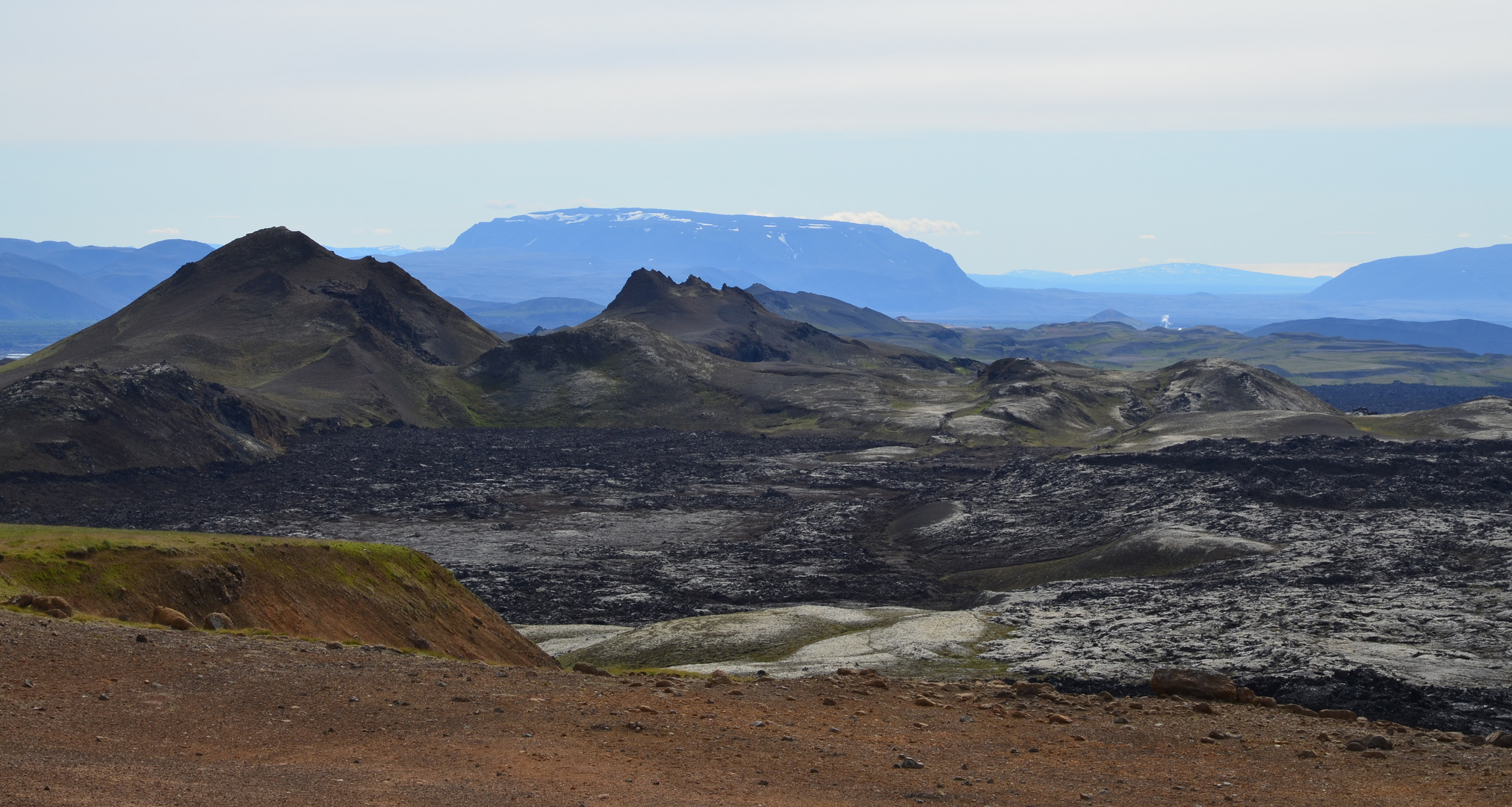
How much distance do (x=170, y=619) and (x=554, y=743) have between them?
15.0m

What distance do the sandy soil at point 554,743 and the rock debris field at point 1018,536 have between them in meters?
19.4

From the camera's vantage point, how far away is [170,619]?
32469mm

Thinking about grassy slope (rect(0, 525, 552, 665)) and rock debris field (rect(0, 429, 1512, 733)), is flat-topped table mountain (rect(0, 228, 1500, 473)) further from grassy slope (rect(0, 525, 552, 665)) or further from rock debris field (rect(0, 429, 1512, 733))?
grassy slope (rect(0, 525, 552, 665))

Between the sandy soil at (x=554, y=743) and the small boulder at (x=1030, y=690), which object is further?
the small boulder at (x=1030, y=690)

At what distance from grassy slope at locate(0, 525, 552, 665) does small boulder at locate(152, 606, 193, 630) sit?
2.20 meters

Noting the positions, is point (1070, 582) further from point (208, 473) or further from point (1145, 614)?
point (208, 473)

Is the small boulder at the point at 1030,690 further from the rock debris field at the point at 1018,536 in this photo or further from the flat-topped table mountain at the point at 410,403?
the flat-topped table mountain at the point at 410,403

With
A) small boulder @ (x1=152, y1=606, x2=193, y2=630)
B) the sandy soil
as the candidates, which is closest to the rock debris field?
the sandy soil

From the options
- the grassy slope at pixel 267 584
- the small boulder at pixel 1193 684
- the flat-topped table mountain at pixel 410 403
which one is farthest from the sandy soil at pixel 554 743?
the flat-topped table mountain at pixel 410 403

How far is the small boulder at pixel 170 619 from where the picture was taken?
106ft

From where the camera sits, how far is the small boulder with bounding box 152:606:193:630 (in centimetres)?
3238

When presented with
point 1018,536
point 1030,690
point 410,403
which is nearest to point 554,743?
point 1030,690

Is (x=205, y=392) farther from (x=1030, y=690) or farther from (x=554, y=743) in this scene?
(x=554, y=743)

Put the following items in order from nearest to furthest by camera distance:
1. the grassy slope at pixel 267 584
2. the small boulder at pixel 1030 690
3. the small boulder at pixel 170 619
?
the small boulder at pixel 170 619
the small boulder at pixel 1030 690
the grassy slope at pixel 267 584
